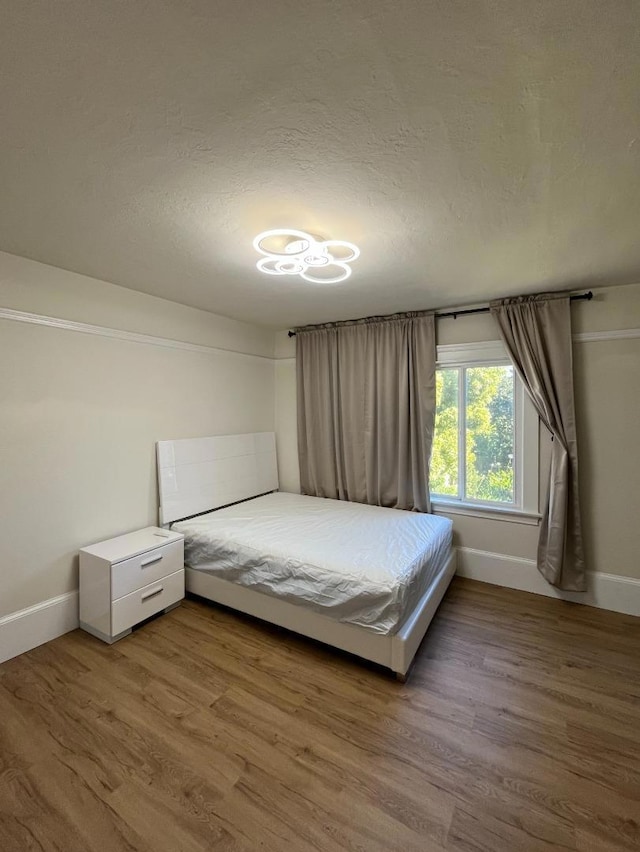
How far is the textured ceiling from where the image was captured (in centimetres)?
91

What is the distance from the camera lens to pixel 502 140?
1.28m

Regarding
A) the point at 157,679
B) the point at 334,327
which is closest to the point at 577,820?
the point at 157,679

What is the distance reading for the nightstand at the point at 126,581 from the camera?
2297 mm

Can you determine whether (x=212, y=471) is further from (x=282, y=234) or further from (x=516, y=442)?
(x=516, y=442)

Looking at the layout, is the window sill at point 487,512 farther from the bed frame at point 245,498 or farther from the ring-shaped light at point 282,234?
the ring-shaped light at point 282,234

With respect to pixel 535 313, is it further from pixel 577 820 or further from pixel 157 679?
pixel 157 679

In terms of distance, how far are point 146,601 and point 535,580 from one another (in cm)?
307

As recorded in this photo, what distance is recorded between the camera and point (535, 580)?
9.89 ft

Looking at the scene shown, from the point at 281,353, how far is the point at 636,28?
3.67 meters

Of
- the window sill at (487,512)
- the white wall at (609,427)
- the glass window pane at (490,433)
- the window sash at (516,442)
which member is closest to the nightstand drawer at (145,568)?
the window sill at (487,512)

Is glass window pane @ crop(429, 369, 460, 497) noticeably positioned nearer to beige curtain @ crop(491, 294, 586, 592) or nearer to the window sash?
the window sash

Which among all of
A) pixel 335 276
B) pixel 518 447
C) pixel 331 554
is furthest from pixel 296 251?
pixel 518 447

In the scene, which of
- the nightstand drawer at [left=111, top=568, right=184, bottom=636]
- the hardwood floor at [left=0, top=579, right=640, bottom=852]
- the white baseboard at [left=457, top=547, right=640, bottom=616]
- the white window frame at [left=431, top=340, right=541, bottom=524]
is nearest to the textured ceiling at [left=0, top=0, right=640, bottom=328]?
the white window frame at [left=431, top=340, right=541, bottom=524]

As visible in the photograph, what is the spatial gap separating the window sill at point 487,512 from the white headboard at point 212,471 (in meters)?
1.90
